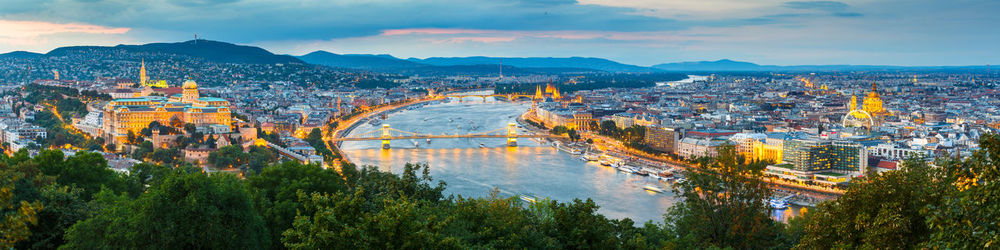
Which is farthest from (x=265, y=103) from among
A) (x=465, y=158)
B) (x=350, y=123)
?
(x=465, y=158)

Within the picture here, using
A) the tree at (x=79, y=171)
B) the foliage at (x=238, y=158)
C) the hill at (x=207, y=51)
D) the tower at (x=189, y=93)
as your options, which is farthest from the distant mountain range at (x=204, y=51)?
the tree at (x=79, y=171)

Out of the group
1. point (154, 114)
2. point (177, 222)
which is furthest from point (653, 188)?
point (154, 114)

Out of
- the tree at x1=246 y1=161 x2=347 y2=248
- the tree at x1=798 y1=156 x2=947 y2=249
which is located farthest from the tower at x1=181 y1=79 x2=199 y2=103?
the tree at x1=798 y1=156 x2=947 y2=249

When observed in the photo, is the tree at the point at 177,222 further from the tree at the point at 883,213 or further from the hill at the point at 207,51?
the hill at the point at 207,51

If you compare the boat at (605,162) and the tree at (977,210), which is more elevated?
the tree at (977,210)

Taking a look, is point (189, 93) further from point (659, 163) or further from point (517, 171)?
point (659, 163)
